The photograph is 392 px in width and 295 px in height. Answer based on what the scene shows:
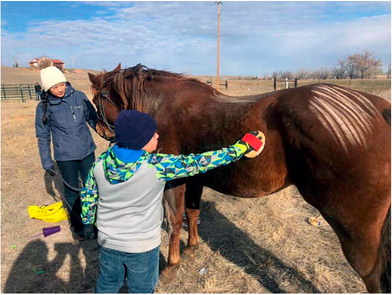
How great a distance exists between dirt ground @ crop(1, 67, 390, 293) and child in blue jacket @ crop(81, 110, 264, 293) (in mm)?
1194

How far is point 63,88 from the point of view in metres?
3.19

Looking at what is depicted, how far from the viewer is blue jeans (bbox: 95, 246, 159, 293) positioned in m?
1.81

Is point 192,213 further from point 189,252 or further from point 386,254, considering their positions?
point 386,254

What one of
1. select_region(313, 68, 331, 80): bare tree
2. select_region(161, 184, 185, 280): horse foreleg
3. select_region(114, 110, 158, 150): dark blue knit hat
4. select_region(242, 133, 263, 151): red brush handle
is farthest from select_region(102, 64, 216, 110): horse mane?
select_region(313, 68, 331, 80): bare tree

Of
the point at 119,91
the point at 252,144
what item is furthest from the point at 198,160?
the point at 119,91

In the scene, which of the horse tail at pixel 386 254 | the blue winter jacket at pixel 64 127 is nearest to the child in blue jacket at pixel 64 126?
the blue winter jacket at pixel 64 127

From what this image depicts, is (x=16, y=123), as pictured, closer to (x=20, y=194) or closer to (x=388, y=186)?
(x=20, y=194)

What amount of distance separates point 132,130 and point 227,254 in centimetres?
231

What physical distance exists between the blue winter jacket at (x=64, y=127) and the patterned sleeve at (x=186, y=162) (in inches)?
79.5

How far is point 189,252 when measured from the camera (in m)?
3.37

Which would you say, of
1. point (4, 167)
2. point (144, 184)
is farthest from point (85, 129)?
point (4, 167)

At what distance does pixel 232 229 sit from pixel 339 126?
8.02ft

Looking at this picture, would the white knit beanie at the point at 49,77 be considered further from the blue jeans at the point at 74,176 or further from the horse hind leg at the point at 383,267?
the horse hind leg at the point at 383,267

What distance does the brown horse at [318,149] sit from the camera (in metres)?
1.78
